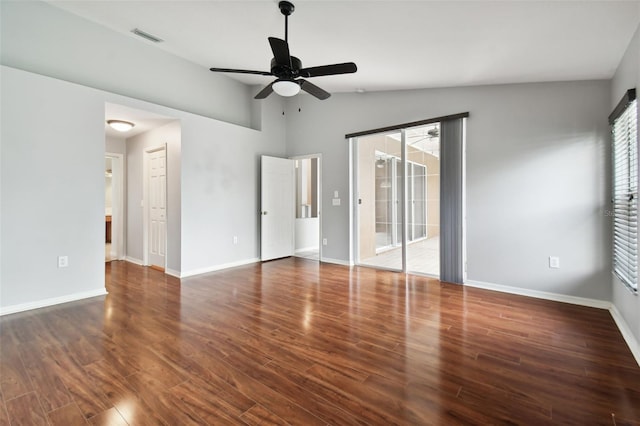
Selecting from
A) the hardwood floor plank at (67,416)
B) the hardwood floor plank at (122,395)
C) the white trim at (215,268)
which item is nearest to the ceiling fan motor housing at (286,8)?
the hardwood floor plank at (122,395)

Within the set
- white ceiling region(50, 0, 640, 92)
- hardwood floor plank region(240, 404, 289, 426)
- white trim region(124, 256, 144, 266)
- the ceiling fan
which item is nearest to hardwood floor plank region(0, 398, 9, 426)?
hardwood floor plank region(240, 404, 289, 426)

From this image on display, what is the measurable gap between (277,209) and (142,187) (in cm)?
251

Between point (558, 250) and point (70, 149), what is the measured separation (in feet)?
19.1

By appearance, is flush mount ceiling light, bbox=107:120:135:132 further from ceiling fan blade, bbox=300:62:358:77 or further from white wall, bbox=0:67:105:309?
ceiling fan blade, bbox=300:62:358:77

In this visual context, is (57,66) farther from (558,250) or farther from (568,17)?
(558,250)

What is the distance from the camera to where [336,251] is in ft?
18.7

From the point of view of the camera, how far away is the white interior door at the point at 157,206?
514cm

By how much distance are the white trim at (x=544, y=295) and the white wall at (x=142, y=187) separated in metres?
4.40

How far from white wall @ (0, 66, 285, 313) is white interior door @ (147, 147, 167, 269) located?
0.38 m

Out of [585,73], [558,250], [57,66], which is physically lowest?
[558,250]

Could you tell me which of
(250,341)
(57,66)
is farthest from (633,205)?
(57,66)

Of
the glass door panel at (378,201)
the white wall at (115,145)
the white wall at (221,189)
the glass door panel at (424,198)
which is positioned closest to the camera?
the glass door panel at (424,198)

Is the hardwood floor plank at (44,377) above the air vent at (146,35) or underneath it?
underneath

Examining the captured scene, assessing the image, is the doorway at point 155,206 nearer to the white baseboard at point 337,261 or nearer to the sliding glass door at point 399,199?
the white baseboard at point 337,261
